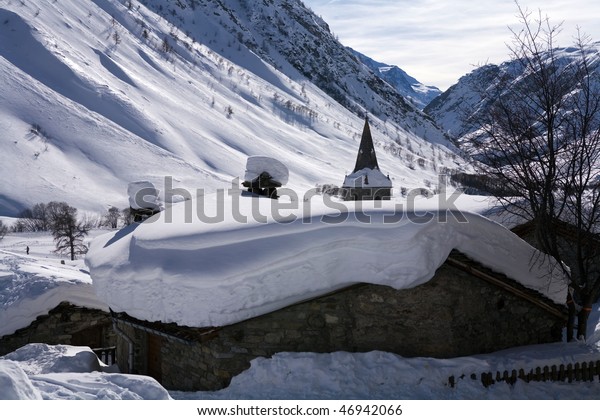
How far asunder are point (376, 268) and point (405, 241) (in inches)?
23.7

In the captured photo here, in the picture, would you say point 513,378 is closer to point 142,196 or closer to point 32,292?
point 142,196

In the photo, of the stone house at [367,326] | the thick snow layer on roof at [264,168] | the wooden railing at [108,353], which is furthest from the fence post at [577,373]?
the wooden railing at [108,353]

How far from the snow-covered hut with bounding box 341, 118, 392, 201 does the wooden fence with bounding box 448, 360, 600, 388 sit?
24.9 m

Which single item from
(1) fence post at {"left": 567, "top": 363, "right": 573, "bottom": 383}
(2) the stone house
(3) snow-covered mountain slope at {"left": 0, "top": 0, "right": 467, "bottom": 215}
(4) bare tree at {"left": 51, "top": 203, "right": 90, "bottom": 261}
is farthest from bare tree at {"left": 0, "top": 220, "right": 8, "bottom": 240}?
(1) fence post at {"left": 567, "top": 363, "right": 573, "bottom": 383}

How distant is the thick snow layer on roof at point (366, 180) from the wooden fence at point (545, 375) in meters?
26.6

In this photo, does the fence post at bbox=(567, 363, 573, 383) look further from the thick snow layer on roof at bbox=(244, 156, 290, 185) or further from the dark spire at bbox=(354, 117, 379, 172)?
the dark spire at bbox=(354, 117, 379, 172)

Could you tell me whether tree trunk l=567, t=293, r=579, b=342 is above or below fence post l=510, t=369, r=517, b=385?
above

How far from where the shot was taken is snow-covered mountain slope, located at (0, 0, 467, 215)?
2295 inches

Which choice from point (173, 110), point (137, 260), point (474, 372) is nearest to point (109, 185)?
point (173, 110)

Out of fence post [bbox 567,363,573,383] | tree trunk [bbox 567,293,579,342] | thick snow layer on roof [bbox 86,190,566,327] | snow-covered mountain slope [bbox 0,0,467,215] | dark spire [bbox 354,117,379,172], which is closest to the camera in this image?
thick snow layer on roof [bbox 86,190,566,327]

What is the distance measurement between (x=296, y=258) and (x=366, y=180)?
28185 millimetres

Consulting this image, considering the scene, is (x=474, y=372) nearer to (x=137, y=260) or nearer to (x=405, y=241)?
(x=405, y=241)

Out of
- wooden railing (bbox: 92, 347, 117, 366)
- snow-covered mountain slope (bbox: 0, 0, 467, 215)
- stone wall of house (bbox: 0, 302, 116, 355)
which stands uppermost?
snow-covered mountain slope (bbox: 0, 0, 467, 215)

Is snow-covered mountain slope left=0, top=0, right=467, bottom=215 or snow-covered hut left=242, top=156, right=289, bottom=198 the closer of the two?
snow-covered hut left=242, top=156, right=289, bottom=198
